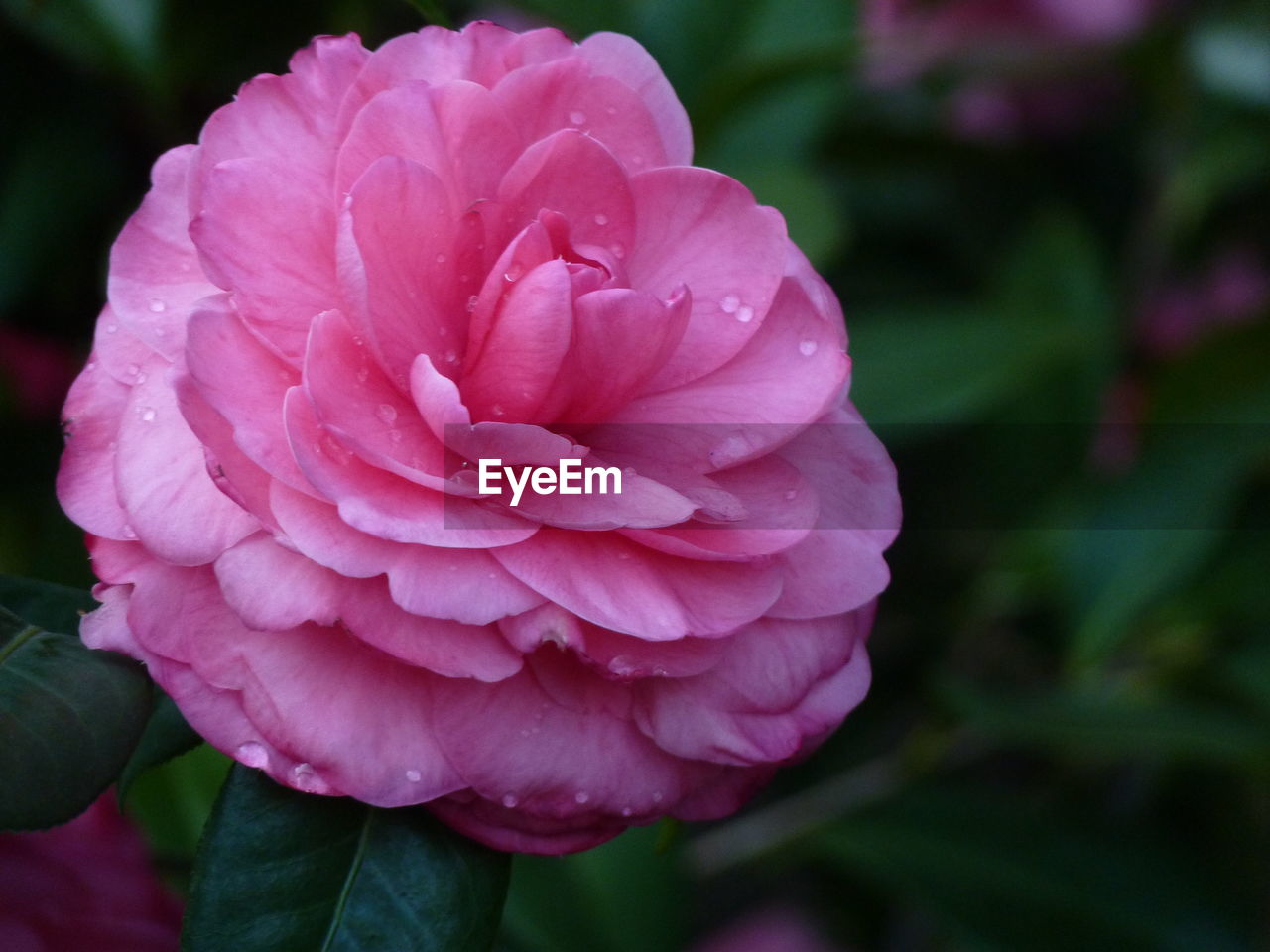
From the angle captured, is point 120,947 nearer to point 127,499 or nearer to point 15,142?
point 127,499

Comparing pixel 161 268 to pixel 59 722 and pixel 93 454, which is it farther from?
pixel 59 722

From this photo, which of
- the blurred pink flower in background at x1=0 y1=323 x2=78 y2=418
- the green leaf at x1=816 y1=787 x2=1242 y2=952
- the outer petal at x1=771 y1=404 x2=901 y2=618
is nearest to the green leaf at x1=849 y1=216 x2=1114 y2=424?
the green leaf at x1=816 y1=787 x2=1242 y2=952

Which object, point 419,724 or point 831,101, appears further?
point 831,101

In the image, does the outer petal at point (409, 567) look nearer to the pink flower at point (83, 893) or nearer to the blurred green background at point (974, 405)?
the pink flower at point (83, 893)

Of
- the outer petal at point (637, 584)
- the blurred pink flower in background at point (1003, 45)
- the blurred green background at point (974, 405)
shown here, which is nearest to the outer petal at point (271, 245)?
the outer petal at point (637, 584)

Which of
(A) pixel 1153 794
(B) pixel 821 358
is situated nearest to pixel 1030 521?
(A) pixel 1153 794

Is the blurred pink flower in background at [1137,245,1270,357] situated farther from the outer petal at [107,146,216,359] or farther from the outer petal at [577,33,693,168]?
the outer petal at [107,146,216,359]
